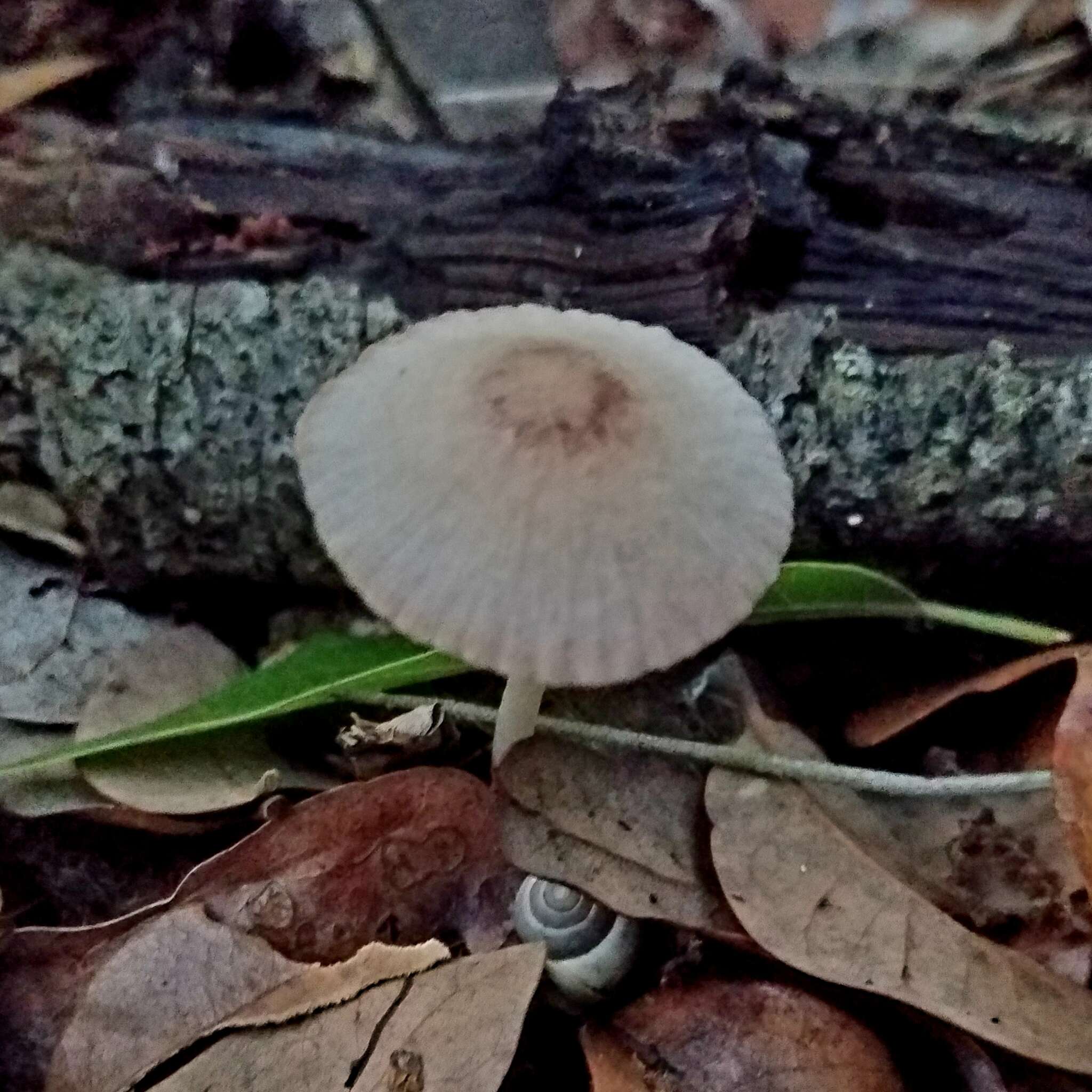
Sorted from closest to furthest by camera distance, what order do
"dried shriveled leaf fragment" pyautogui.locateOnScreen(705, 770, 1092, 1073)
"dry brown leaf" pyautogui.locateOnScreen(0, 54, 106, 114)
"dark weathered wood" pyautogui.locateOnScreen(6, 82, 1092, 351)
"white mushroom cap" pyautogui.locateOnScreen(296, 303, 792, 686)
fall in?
"white mushroom cap" pyautogui.locateOnScreen(296, 303, 792, 686) → "dried shriveled leaf fragment" pyautogui.locateOnScreen(705, 770, 1092, 1073) → "dark weathered wood" pyautogui.locateOnScreen(6, 82, 1092, 351) → "dry brown leaf" pyautogui.locateOnScreen(0, 54, 106, 114)

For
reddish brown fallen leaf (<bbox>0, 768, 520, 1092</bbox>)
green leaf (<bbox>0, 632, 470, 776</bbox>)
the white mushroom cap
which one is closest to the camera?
the white mushroom cap

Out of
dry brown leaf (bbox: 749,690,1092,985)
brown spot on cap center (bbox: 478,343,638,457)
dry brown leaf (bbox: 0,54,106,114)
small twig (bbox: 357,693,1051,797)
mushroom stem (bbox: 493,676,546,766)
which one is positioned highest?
dry brown leaf (bbox: 0,54,106,114)

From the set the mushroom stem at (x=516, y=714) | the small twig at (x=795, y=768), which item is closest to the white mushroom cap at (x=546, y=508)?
the mushroom stem at (x=516, y=714)

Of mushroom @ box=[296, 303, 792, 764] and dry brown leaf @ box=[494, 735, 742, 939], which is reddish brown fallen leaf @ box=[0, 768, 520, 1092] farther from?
mushroom @ box=[296, 303, 792, 764]

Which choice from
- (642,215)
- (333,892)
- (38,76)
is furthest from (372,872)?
(38,76)

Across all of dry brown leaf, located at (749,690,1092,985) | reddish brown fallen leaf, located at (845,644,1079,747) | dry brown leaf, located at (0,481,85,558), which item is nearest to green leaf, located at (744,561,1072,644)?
reddish brown fallen leaf, located at (845,644,1079,747)

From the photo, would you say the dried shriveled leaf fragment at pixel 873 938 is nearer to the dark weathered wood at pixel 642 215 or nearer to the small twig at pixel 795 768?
the small twig at pixel 795 768

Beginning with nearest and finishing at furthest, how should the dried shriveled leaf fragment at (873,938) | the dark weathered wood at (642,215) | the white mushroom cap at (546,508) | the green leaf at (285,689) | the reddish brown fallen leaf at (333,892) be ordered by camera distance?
the white mushroom cap at (546,508) < the dried shriveled leaf fragment at (873,938) < the reddish brown fallen leaf at (333,892) < the green leaf at (285,689) < the dark weathered wood at (642,215)
